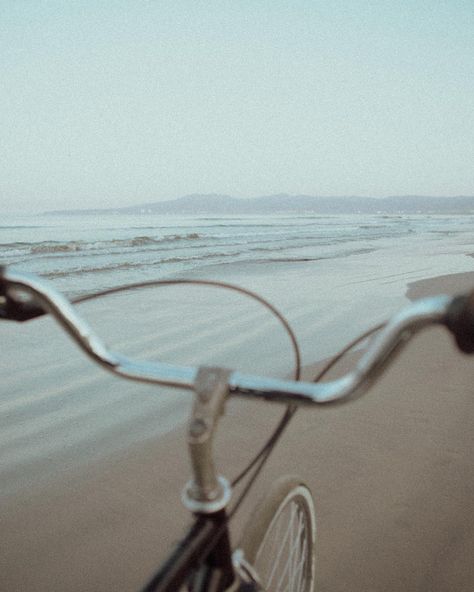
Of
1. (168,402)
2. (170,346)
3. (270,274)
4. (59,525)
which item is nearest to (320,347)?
(170,346)

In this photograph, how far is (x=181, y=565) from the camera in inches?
39.2

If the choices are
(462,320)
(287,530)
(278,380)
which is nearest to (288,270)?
(287,530)

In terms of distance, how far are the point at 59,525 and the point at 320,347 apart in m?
3.87

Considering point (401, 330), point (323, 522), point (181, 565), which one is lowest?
point (323, 522)

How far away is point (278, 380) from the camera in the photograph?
102cm

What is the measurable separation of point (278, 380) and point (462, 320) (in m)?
0.39

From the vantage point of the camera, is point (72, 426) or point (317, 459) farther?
point (72, 426)

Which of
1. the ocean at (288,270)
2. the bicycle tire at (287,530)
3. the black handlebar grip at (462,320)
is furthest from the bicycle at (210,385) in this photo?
the ocean at (288,270)

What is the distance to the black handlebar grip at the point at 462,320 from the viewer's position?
816 millimetres

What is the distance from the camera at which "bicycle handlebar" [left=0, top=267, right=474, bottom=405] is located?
859mm

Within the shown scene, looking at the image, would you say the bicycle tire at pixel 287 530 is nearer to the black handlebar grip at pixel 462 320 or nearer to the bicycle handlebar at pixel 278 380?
the bicycle handlebar at pixel 278 380

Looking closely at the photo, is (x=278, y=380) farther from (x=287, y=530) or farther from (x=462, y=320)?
(x=287, y=530)

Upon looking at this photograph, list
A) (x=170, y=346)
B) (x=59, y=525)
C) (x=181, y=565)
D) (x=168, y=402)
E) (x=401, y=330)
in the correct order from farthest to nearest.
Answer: (x=170, y=346), (x=168, y=402), (x=59, y=525), (x=181, y=565), (x=401, y=330)

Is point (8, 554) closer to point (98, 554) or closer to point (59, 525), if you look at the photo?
point (59, 525)
